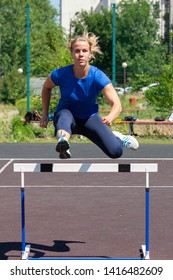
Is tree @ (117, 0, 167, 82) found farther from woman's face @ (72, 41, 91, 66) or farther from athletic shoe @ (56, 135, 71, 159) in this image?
athletic shoe @ (56, 135, 71, 159)

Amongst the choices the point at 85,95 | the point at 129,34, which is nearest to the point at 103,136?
the point at 85,95

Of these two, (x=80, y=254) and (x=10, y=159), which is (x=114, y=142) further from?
(x=10, y=159)

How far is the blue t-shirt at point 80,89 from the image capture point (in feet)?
26.1

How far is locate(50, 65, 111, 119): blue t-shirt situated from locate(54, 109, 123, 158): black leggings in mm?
87

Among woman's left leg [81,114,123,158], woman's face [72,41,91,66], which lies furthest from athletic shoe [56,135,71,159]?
woman's face [72,41,91,66]

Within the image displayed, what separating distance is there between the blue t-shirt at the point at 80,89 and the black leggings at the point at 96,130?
87 mm

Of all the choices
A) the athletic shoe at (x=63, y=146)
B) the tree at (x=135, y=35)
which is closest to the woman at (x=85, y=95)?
the athletic shoe at (x=63, y=146)

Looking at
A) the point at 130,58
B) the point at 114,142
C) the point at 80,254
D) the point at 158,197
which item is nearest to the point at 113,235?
the point at 80,254

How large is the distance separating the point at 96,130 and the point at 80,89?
0.50 metres

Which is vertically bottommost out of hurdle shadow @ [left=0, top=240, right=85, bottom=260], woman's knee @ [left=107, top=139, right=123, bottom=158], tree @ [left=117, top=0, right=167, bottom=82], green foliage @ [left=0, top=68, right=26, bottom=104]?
hurdle shadow @ [left=0, top=240, right=85, bottom=260]

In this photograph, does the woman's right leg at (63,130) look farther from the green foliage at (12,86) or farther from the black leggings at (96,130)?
the green foliage at (12,86)

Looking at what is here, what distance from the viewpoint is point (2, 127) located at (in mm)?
23562

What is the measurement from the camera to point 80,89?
7977 mm

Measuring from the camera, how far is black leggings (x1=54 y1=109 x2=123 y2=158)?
795cm
